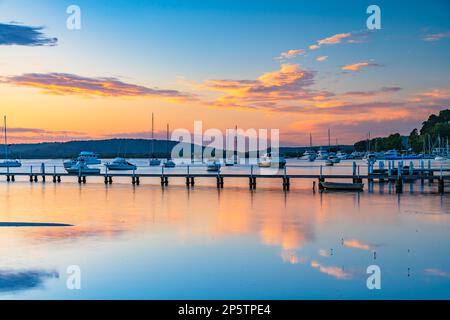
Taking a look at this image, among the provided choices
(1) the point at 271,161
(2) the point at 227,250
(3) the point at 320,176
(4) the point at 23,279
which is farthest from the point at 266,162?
(4) the point at 23,279

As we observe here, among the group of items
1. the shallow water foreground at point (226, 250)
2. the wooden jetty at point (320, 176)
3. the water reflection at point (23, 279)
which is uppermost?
the wooden jetty at point (320, 176)

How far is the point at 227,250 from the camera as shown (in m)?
19.2

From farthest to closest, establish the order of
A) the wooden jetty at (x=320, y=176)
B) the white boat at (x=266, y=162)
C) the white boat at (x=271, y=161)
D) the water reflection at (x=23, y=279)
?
the white boat at (x=266, y=162) < the white boat at (x=271, y=161) < the wooden jetty at (x=320, y=176) < the water reflection at (x=23, y=279)

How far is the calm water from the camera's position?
1383cm

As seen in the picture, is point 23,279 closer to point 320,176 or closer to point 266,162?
point 320,176

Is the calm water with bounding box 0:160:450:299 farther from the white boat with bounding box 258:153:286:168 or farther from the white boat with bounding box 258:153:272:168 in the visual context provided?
the white boat with bounding box 258:153:272:168

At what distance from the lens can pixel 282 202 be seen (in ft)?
123

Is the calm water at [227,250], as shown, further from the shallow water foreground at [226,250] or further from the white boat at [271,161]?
the white boat at [271,161]

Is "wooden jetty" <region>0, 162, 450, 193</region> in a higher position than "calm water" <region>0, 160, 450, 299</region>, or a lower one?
higher

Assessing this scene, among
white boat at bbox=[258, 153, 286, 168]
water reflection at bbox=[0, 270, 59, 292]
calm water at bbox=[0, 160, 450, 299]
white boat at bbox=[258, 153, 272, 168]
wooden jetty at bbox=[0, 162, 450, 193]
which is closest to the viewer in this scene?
water reflection at bbox=[0, 270, 59, 292]

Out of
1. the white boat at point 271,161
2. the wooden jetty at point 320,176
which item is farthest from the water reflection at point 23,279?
the white boat at point 271,161

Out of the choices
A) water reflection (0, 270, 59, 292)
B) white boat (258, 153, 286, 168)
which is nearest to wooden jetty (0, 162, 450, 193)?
water reflection (0, 270, 59, 292)

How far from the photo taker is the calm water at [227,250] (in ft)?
45.4
